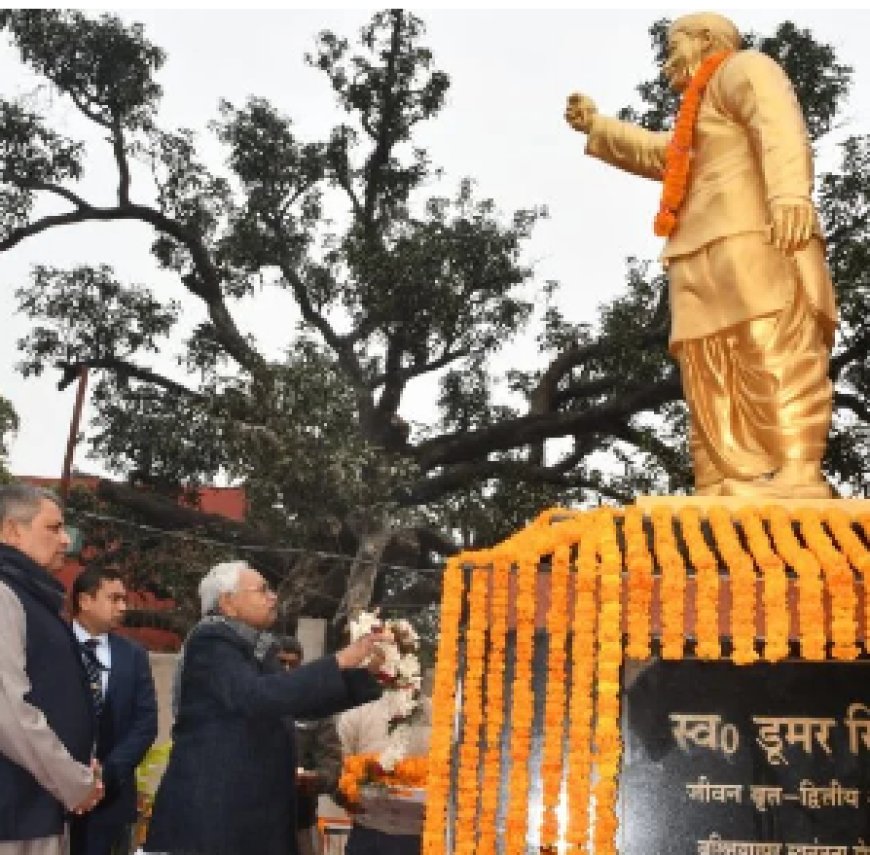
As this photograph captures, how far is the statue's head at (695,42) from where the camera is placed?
15.5 ft

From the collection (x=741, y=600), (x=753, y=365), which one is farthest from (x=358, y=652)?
(x=753, y=365)

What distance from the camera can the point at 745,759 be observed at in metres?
3.36

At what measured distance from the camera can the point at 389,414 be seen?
14.7 metres

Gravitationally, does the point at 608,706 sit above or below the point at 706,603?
below

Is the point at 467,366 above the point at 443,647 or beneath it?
above

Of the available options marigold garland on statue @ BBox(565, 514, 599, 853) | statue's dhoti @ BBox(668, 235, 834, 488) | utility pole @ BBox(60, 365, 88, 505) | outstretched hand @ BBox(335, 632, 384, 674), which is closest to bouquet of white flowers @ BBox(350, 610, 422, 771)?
outstretched hand @ BBox(335, 632, 384, 674)

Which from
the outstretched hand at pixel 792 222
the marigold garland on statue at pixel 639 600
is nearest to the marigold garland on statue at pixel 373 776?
the marigold garland on statue at pixel 639 600

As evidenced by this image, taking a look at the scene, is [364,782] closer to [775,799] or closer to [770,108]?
[775,799]

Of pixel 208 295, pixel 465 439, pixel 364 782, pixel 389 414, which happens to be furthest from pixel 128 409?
pixel 364 782

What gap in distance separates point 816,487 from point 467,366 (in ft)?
38.1

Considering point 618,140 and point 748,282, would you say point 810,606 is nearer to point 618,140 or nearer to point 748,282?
point 748,282

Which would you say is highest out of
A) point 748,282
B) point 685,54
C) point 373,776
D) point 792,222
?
point 685,54

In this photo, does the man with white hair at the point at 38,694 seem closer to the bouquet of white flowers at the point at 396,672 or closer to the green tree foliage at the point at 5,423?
the bouquet of white flowers at the point at 396,672

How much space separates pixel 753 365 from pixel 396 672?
5.63 ft
